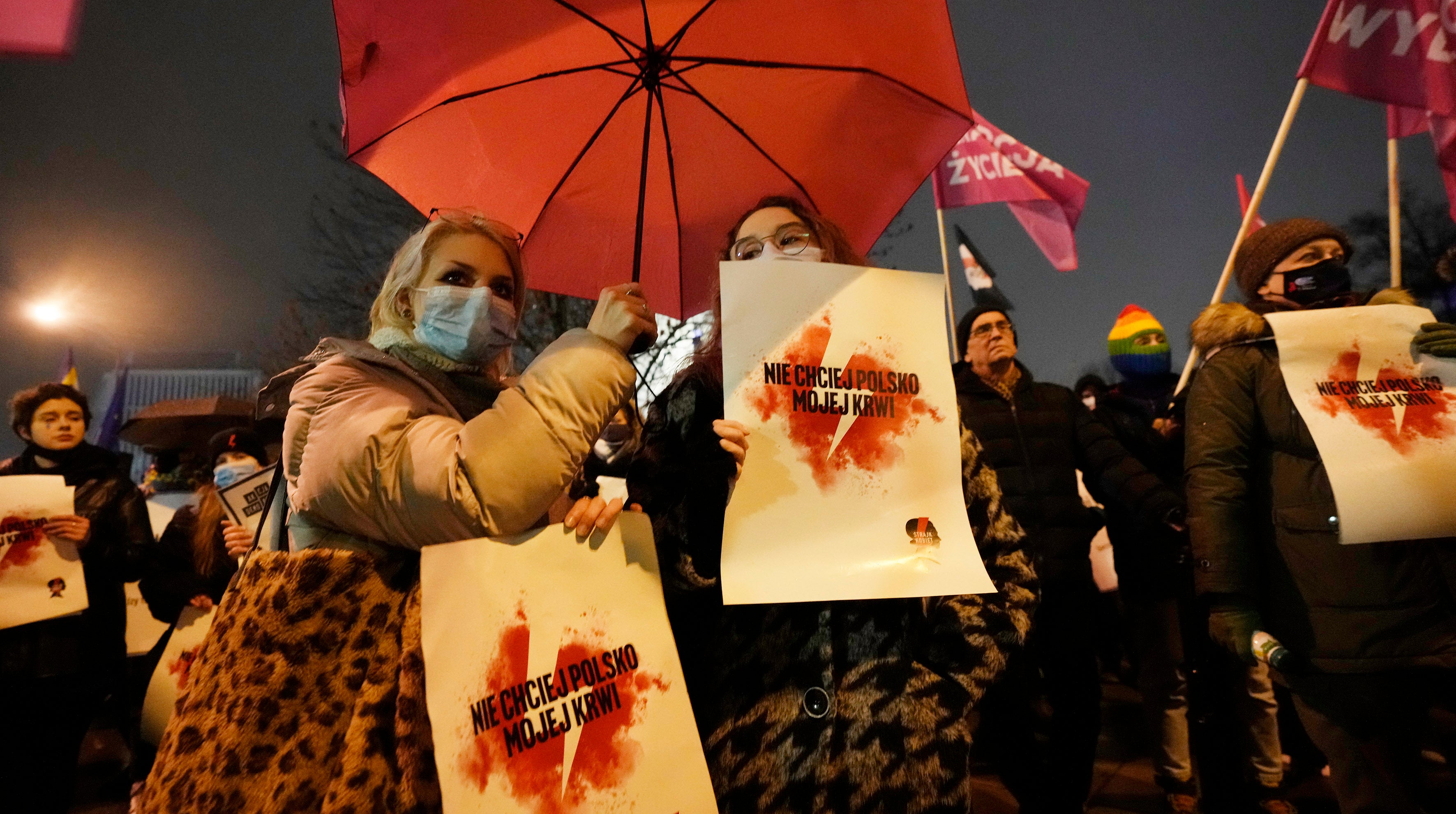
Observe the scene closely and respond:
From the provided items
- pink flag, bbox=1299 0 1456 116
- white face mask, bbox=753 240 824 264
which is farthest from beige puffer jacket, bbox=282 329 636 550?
pink flag, bbox=1299 0 1456 116

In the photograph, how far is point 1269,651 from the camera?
229 cm

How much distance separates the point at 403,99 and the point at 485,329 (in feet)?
3.11

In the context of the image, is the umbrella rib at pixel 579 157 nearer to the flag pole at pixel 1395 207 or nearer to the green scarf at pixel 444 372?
the green scarf at pixel 444 372

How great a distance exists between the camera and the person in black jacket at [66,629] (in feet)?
11.4

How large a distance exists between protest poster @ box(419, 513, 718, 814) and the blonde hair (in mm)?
733

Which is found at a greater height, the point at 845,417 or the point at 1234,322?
the point at 1234,322

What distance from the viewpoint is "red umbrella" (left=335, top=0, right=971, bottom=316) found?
223cm

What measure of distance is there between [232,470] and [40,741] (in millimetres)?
1604

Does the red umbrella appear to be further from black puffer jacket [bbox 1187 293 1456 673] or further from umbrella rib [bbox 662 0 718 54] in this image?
black puffer jacket [bbox 1187 293 1456 673]

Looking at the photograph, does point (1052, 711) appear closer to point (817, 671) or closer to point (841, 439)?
point (817, 671)

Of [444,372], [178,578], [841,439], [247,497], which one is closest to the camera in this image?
[841,439]

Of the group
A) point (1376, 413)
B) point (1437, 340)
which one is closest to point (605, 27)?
point (1376, 413)

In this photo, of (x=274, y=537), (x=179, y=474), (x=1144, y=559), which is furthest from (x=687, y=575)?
(x=179, y=474)

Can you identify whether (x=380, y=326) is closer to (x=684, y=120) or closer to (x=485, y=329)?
(x=485, y=329)
